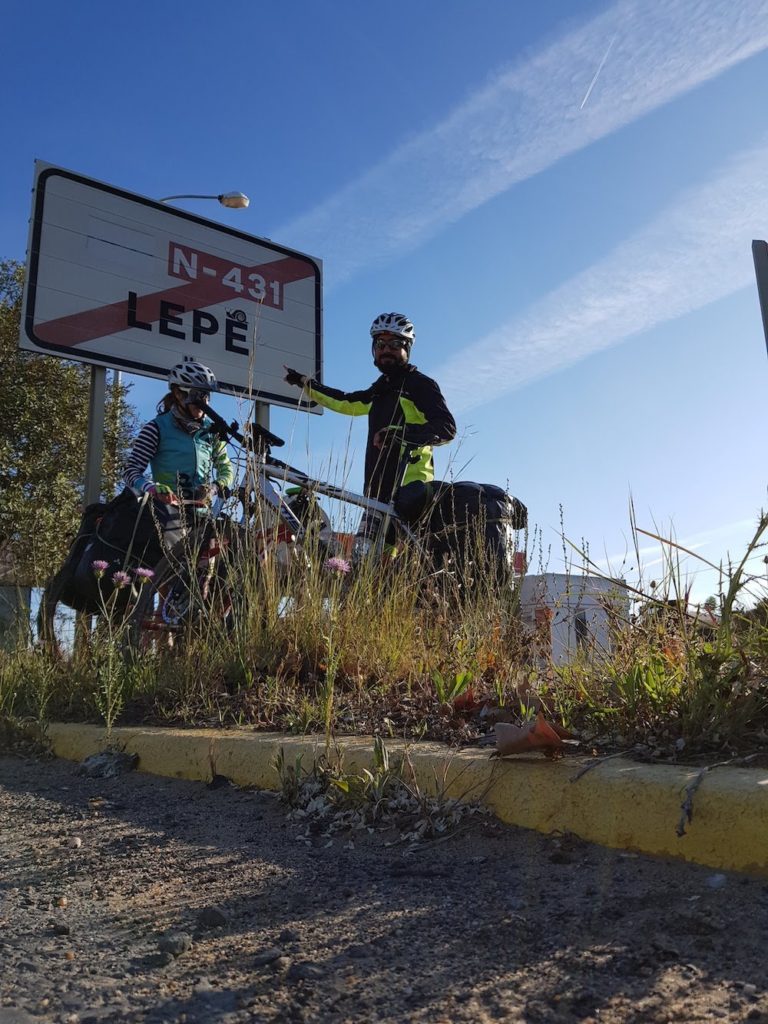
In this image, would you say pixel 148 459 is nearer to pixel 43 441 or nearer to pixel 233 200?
pixel 233 200

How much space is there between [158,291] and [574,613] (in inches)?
175

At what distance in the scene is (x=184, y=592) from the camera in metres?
4.71

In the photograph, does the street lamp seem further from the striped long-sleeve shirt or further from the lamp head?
the striped long-sleeve shirt

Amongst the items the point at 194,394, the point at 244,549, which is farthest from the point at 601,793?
the point at 194,394

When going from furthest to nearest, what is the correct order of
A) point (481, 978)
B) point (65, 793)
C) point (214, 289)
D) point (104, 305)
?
point (214, 289) → point (104, 305) → point (65, 793) → point (481, 978)

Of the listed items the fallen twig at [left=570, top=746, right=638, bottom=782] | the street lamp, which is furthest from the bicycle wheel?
the street lamp

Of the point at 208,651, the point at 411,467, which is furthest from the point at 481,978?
Answer: the point at 411,467

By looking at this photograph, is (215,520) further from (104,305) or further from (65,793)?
(104,305)

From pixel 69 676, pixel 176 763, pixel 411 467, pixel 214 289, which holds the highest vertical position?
pixel 214 289

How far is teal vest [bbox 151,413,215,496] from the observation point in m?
5.58

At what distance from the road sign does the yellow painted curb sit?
126 inches

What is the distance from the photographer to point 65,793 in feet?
9.88

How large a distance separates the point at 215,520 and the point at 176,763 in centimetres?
181

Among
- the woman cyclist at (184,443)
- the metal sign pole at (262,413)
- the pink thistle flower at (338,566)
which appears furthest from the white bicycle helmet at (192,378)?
the pink thistle flower at (338,566)
